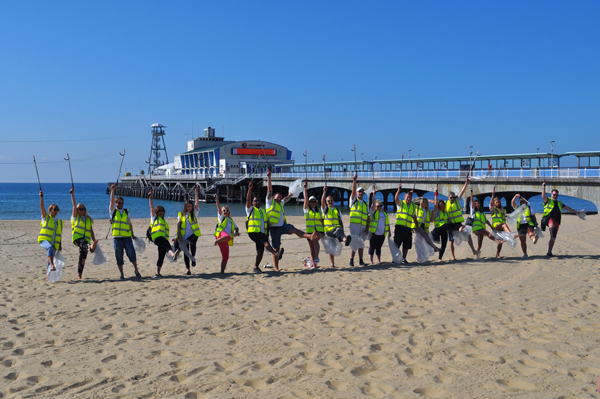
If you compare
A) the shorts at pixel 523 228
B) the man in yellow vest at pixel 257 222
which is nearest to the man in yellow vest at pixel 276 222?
the man in yellow vest at pixel 257 222

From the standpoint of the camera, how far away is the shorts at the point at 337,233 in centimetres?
1012

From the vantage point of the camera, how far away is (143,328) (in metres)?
6.07

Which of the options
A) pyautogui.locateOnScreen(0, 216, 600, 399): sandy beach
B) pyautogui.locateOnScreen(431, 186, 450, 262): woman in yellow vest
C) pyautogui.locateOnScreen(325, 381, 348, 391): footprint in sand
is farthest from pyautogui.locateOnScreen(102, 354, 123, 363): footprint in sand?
pyautogui.locateOnScreen(431, 186, 450, 262): woman in yellow vest

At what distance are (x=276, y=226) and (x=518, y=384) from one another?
6.29 m

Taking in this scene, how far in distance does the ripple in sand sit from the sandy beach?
2cm

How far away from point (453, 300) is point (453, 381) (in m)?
3.05

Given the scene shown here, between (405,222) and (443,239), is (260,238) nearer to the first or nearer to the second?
(405,222)

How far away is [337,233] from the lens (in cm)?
1012

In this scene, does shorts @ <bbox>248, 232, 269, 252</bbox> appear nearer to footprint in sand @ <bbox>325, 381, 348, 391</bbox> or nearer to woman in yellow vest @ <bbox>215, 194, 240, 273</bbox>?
woman in yellow vest @ <bbox>215, 194, 240, 273</bbox>

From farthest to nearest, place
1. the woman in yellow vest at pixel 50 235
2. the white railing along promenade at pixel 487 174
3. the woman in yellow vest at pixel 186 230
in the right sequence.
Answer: the white railing along promenade at pixel 487 174, the woman in yellow vest at pixel 186 230, the woman in yellow vest at pixel 50 235

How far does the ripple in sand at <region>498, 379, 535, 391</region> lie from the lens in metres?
4.23

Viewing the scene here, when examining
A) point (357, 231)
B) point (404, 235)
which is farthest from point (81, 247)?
point (404, 235)

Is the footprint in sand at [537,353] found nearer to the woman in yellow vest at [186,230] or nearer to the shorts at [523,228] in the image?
the woman in yellow vest at [186,230]

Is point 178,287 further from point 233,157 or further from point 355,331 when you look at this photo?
point 233,157
